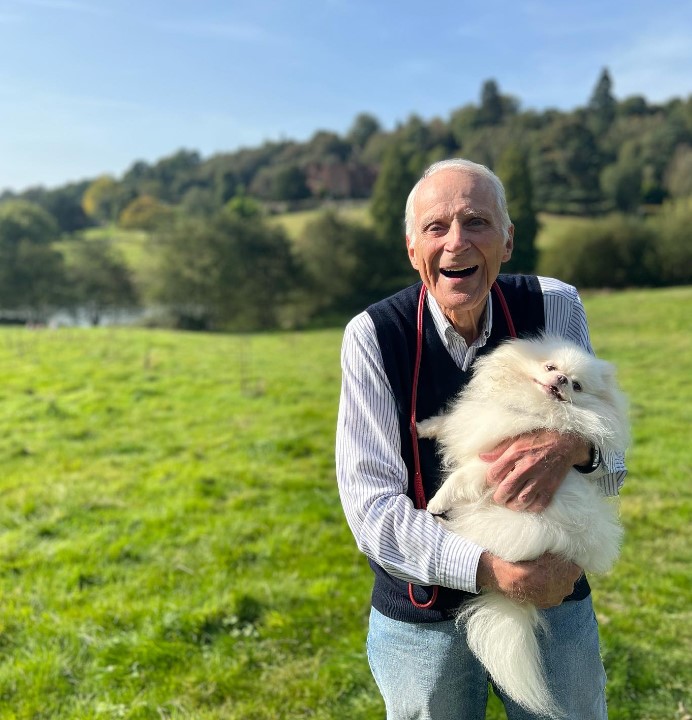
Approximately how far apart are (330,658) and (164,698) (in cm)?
115

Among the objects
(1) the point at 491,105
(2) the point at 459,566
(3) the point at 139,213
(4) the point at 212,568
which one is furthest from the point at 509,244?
(1) the point at 491,105

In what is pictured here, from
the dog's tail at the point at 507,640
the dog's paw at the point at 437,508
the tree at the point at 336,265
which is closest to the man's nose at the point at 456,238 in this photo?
the dog's paw at the point at 437,508

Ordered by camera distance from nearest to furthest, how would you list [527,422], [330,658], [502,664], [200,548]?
[502,664]
[527,422]
[330,658]
[200,548]

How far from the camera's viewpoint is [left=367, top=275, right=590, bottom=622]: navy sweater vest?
229 centimetres

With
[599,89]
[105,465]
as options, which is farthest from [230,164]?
[105,465]

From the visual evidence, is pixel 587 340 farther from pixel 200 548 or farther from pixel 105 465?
pixel 105 465

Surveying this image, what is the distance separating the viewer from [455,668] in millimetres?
2322

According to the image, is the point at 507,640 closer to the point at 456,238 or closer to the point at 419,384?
the point at 419,384

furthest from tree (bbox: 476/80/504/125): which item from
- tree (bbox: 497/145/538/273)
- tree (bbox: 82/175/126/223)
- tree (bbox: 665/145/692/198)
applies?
tree (bbox: 497/145/538/273)

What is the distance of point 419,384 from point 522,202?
45.8 metres

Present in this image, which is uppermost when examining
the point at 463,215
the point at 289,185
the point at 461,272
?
the point at 289,185

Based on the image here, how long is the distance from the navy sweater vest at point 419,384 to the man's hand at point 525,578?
0.25 metres

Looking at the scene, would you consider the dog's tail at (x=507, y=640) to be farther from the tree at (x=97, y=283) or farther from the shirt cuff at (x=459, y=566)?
the tree at (x=97, y=283)

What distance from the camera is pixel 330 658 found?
4234 millimetres
